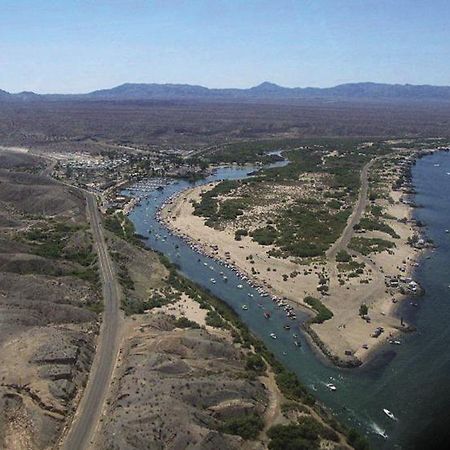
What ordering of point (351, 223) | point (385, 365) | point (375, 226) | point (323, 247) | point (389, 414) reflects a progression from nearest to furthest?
point (389, 414), point (385, 365), point (323, 247), point (375, 226), point (351, 223)

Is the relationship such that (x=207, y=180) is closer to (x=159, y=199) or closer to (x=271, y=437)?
(x=159, y=199)

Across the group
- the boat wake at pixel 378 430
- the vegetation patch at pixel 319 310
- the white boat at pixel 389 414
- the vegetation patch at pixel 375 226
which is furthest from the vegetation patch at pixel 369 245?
the boat wake at pixel 378 430

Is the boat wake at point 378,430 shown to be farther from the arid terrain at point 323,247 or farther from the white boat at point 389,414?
the arid terrain at point 323,247

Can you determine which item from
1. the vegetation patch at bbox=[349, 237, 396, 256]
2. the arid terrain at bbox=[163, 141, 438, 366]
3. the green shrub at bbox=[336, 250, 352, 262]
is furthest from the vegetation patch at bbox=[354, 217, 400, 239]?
the green shrub at bbox=[336, 250, 352, 262]

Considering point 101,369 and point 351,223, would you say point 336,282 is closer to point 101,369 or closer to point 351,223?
point 351,223

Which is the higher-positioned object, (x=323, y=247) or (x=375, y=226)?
(x=375, y=226)

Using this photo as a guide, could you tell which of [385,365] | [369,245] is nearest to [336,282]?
[369,245]
